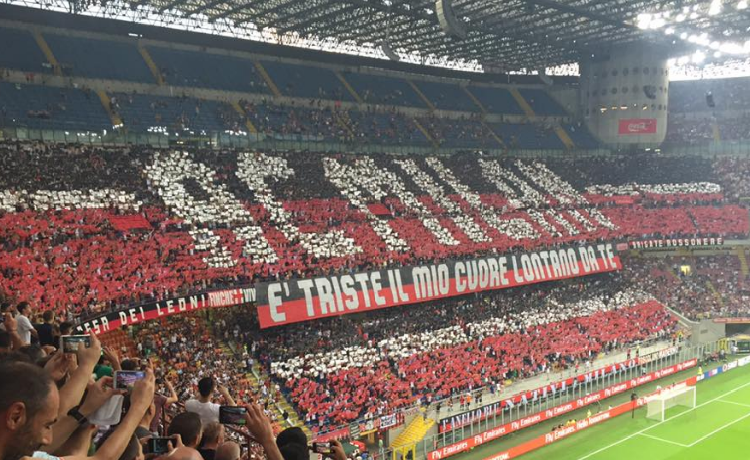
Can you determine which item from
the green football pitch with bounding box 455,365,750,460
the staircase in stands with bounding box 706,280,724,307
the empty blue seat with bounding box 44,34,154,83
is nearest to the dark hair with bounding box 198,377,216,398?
the green football pitch with bounding box 455,365,750,460

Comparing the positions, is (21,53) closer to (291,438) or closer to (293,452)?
(291,438)

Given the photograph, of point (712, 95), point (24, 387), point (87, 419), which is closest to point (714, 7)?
point (712, 95)

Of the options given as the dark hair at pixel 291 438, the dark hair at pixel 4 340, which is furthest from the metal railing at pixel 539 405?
the dark hair at pixel 291 438

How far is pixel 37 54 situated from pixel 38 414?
4655 centimetres

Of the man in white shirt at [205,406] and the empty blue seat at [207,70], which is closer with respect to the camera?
the man in white shirt at [205,406]

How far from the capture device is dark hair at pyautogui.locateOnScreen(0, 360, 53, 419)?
304 cm

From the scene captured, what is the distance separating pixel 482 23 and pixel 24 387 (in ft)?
165

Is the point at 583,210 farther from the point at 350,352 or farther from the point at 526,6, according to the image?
the point at 350,352

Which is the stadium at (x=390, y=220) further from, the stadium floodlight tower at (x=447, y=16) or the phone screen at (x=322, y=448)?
the stadium floodlight tower at (x=447, y=16)

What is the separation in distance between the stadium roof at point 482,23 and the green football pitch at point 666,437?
27117 mm

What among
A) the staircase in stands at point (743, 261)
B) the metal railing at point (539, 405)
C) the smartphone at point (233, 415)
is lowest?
the metal railing at point (539, 405)

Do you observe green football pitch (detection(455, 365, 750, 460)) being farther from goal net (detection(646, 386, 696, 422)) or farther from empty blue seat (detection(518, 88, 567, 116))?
empty blue seat (detection(518, 88, 567, 116))

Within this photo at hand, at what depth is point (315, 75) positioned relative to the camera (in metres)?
58.2

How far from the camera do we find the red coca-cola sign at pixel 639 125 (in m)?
66.8
